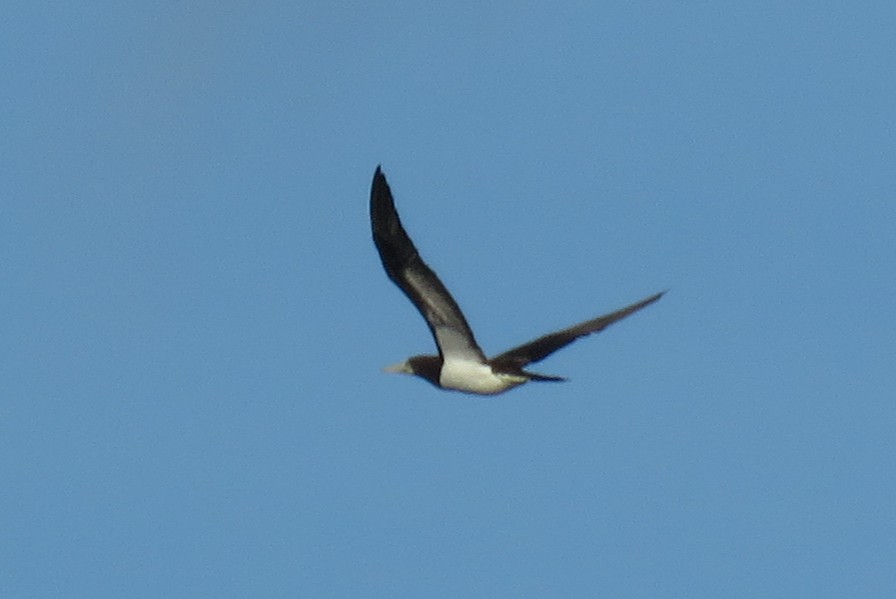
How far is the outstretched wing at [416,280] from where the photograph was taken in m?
102

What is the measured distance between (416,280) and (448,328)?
995 millimetres

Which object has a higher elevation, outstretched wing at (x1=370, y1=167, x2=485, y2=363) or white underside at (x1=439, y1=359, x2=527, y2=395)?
outstretched wing at (x1=370, y1=167, x2=485, y2=363)

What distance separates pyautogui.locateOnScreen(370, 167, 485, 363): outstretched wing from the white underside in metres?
0.11

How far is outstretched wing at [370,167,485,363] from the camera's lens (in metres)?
102

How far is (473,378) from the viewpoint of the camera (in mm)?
103312

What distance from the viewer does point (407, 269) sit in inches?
4028

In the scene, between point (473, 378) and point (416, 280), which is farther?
point (473, 378)

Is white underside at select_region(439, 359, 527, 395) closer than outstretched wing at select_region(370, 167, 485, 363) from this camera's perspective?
No

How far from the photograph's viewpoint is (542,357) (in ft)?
339

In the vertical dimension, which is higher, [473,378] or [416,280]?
[416,280]

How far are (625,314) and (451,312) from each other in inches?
88.9

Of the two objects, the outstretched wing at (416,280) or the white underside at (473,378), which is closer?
the outstretched wing at (416,280)

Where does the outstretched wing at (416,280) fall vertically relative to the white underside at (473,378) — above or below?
above

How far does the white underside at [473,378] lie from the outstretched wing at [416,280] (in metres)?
0.11
